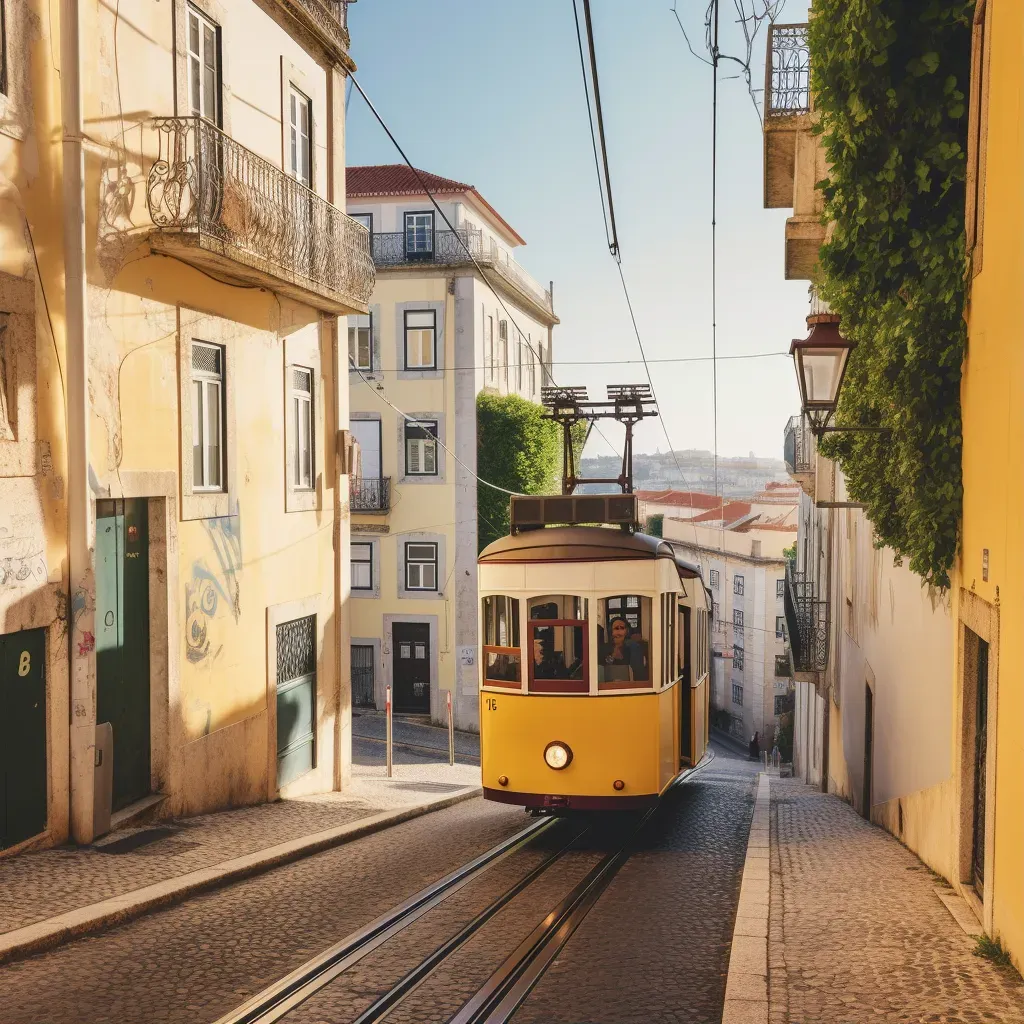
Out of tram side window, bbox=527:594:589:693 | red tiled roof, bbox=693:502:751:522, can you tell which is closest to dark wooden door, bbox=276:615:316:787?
tram side window, bbox=527:594:589:693

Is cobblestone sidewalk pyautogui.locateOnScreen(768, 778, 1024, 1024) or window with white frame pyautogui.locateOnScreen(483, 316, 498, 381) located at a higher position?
window with white frame pyautogui.locateOnScreen(483, 316, 498, 381)

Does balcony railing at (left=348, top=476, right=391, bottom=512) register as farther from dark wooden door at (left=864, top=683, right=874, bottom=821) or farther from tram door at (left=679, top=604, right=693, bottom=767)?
tram door at (left=679, top=604, right=693, bottom=767)

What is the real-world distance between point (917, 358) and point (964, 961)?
12.5ft

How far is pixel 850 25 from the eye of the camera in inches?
322

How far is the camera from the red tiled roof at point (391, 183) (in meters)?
33.6

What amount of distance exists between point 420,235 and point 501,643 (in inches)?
955

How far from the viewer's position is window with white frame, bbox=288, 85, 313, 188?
14031mm

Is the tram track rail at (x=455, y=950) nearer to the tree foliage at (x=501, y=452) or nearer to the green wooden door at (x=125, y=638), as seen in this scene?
the green wooden door at (x=125, y=638)

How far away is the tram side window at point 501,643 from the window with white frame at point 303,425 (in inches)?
169

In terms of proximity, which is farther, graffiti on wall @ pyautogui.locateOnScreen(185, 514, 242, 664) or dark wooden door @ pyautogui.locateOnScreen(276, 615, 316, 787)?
dark wooden door @ pyautogui.locateOnScreen(276, 615, 316, 787)

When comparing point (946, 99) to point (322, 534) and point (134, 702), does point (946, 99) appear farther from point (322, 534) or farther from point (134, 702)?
point (322, 534)

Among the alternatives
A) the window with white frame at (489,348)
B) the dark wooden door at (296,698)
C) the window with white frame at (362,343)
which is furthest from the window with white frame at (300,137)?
the window with white frame at (489,348)

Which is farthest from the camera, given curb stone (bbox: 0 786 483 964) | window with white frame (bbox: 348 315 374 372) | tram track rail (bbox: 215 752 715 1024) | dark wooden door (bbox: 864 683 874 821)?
window with white frame (bbox: 348 315 374 372)

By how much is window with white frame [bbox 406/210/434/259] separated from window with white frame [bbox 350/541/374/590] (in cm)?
806
